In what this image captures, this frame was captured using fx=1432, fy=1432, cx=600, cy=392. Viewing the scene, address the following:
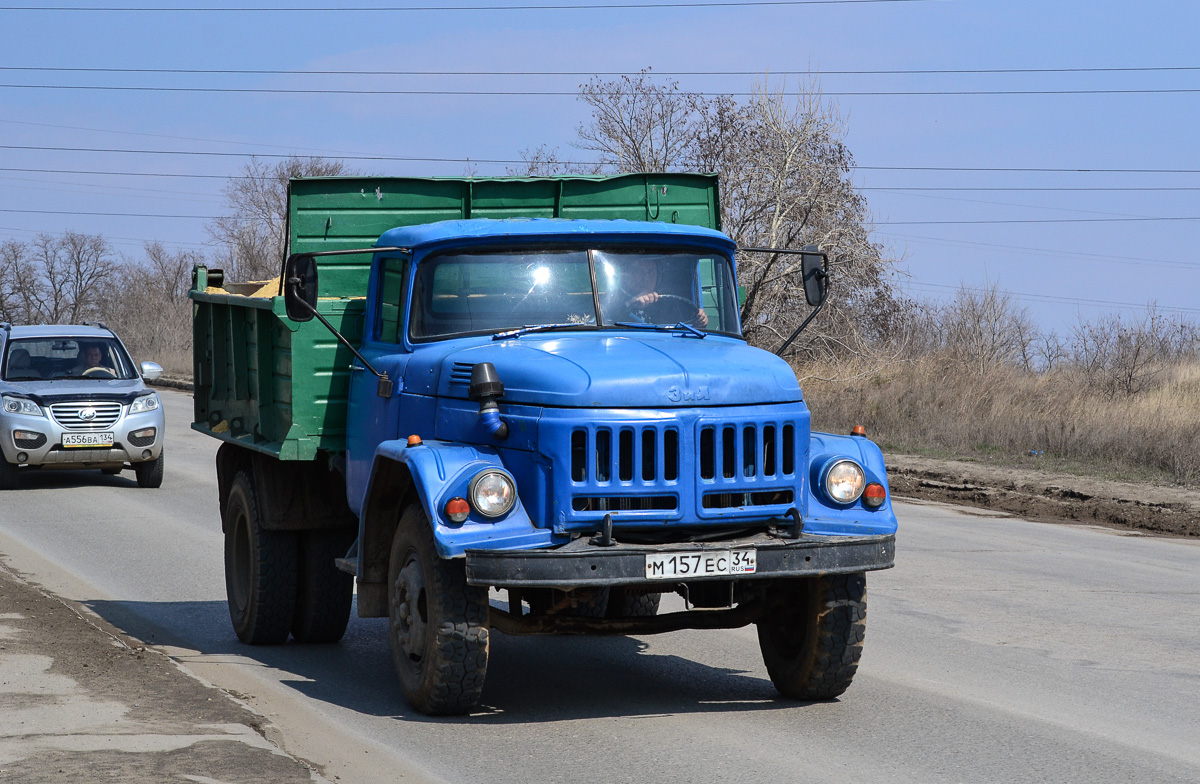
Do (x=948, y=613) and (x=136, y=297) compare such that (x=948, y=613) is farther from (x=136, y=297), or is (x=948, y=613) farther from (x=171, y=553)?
(x=136, y=297)

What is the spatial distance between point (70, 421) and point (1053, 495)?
11.6 meters

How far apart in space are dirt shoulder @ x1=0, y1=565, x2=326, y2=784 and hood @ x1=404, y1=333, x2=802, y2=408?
1.81 metres

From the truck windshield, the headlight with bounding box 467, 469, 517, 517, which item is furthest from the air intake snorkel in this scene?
the truck windshield

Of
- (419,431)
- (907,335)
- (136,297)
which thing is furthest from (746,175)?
(136,297)

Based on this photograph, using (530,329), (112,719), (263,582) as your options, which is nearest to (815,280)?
(530,329)

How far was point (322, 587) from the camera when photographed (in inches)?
336

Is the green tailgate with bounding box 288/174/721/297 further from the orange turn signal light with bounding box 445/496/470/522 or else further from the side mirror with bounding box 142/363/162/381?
the side mirror with bounding box 142/363/162/381

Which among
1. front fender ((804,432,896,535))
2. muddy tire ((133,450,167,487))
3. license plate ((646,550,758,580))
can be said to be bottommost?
muddy tire ((133,450,167,487))

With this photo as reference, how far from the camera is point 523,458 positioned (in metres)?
6.29

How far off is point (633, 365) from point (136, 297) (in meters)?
79.5

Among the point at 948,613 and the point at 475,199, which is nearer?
the point at 475,199

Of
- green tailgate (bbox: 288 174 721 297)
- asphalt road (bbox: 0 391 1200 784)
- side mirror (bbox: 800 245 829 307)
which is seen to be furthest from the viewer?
green tailgate (bbox: 288 174 721 297)

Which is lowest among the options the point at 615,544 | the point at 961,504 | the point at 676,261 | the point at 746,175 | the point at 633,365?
the point at 961,504

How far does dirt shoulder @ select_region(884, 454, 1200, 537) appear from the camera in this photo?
A: 49.3 feet
